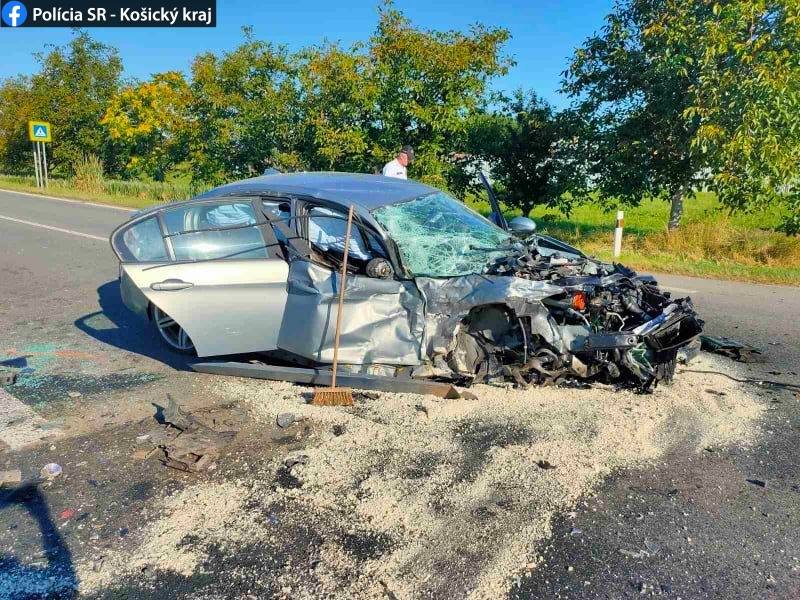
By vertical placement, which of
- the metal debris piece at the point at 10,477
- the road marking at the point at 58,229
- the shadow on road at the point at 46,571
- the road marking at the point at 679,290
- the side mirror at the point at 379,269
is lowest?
the shadow on road at the point at 46,571

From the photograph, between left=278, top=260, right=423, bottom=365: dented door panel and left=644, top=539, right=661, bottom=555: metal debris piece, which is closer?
left=644, top=539, right=661, bottom=555: metal debris piece

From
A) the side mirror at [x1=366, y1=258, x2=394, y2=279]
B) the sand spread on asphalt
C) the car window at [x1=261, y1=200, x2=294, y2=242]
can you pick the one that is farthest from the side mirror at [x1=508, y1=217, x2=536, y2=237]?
the car window at [x1=261, y1=200, x2=294, y2=242]

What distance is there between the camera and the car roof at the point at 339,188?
5.03 m

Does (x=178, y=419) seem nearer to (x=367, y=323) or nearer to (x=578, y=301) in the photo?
(x=367, y=323)

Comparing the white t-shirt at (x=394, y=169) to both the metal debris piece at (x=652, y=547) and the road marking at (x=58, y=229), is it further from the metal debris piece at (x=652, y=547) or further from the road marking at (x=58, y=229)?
the metal debris piece at (x=652, y=547)

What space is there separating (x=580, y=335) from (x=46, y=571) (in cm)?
333

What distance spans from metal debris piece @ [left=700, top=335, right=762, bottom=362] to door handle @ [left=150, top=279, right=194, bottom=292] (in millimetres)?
4462

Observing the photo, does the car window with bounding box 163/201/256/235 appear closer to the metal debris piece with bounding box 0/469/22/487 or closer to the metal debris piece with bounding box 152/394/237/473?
the metal debris piece with bounding box 152/394/237/473

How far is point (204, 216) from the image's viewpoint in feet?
17.2

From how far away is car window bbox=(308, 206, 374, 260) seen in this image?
4930 millimetres

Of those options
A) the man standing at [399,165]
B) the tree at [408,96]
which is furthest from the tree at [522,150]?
the man standing at [399,165]

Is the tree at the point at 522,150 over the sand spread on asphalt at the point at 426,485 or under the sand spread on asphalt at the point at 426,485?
over

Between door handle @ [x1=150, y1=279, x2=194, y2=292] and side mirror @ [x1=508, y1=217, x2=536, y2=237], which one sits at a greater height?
side mirror @ [x1=508, y1=217, x2=536, y2=237]

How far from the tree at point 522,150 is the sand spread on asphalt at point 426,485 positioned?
979 cm
